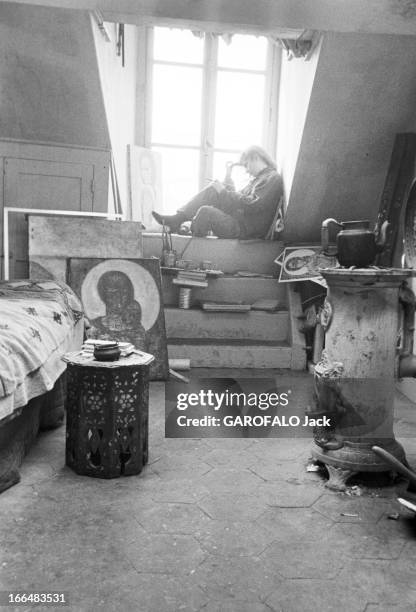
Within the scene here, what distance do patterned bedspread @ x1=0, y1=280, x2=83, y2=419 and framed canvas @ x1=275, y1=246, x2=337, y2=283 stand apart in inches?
91.7

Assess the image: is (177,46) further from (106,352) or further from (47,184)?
(106,352)

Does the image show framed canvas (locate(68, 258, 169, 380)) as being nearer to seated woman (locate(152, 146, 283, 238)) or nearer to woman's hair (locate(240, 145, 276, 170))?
seated woman (locate(152, 146, 283, 238))

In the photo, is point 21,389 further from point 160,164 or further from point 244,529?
point 160,164

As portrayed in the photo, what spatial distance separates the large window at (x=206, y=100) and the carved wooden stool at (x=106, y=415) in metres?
4.64

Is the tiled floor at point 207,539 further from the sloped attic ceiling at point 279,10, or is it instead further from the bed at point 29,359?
the sloped attic ceiling at point 279,10

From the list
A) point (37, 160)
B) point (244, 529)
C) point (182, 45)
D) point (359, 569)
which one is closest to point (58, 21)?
point (37, 160)

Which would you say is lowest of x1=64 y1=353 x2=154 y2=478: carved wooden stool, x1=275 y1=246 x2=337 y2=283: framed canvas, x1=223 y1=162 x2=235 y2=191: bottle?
x1=64 y1=353 x2=154 y2=478: carved wooden stool

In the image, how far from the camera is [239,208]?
5.90 meters

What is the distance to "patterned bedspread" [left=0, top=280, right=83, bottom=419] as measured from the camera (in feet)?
7.55

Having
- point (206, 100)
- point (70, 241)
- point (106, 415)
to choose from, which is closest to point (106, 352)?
point (106, 415)

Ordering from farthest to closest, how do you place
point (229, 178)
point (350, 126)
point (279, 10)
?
1. point (229, 178)
2. point (350, 126)
3. point (279, 10)

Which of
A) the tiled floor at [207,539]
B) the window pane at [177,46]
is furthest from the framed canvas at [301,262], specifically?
the window pane at [177,46]

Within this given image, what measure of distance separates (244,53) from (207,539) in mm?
6546

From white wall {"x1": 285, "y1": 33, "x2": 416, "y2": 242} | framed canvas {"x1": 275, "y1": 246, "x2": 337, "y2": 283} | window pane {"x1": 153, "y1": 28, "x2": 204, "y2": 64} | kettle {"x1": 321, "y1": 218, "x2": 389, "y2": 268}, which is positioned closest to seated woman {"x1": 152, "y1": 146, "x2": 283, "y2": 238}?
white wall {"x1": 285, "y1": 33, "x2": 416, "y2": 242}
